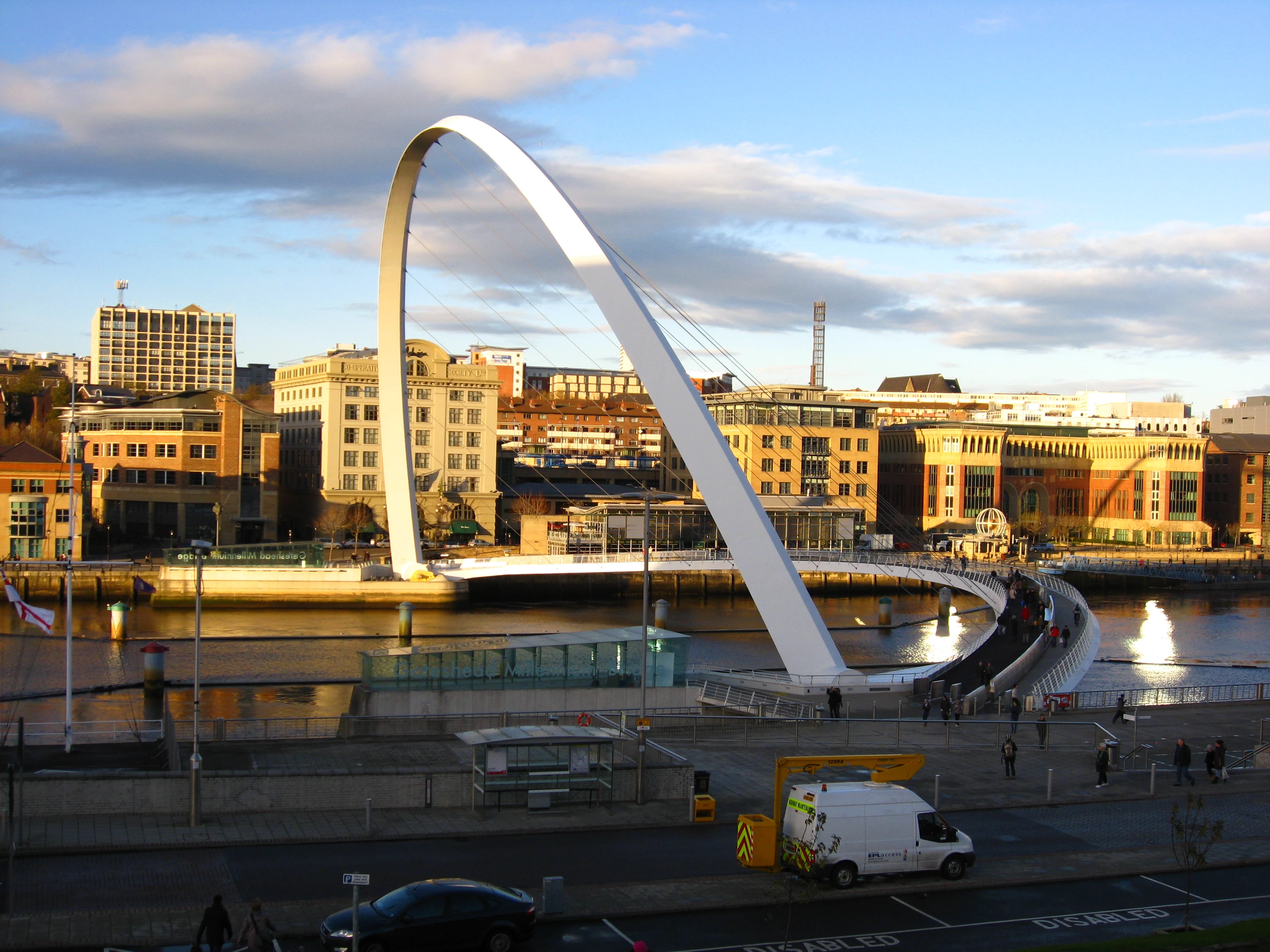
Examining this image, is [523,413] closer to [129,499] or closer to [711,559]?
[129,499]

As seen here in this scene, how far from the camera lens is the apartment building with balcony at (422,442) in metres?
71.6

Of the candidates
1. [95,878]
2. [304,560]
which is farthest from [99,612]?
[95,878]

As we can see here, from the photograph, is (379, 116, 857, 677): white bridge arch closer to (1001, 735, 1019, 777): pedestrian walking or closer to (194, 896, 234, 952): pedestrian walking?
(1001, 735, 1019, 777): pedestrian walking

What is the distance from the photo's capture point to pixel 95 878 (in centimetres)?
1262

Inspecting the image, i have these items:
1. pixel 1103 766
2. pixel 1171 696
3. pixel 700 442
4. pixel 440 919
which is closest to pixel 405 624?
pixel 700 442

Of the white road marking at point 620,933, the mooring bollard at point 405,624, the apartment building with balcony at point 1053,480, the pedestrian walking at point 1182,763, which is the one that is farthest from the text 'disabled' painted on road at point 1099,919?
the apartment building with balcony at point 1053,480

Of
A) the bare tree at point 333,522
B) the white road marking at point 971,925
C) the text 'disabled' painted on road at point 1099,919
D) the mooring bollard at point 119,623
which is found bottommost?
the mooring bollard at point 119,623

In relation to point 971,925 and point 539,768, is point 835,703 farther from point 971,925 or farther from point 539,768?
point 971,925

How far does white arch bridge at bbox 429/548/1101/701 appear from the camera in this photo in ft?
85.6

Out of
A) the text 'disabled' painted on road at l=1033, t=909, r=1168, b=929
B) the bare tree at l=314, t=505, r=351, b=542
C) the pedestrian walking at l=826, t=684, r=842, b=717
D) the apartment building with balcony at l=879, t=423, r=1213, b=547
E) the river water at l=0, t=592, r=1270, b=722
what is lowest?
the river water at l=0, t=592, r=1270, b=722

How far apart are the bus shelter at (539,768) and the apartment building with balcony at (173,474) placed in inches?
2015

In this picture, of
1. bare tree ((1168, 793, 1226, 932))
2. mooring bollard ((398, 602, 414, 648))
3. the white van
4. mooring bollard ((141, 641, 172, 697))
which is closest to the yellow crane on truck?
the white van

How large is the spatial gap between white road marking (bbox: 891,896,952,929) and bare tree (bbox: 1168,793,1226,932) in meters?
2.09

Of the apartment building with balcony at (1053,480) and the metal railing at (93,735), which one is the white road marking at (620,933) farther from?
the apartment building with balcony at (1053,480)
